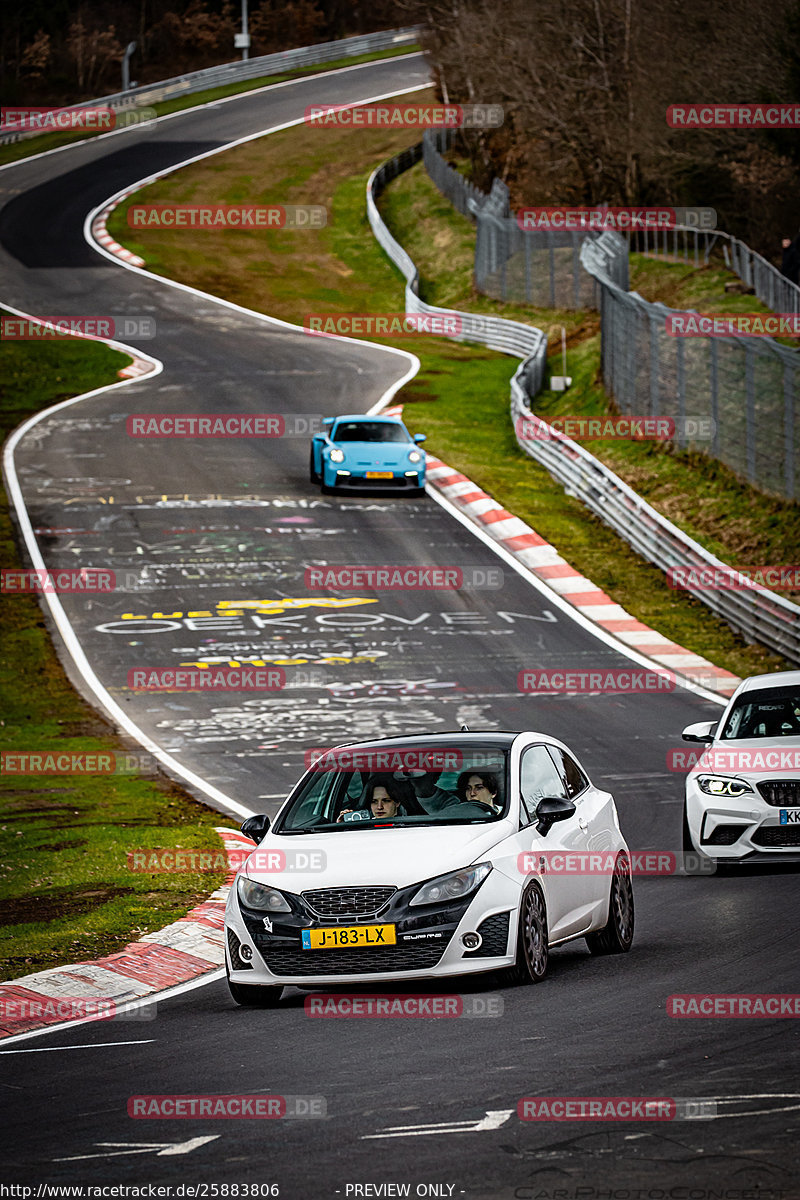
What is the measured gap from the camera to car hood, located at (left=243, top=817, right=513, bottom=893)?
9.27m

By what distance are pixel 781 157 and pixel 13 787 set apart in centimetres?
3378

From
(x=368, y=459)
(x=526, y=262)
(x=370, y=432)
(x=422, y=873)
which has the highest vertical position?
(x=526, y=262)

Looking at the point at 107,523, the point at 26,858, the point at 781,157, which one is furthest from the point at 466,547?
the point at 781,157
